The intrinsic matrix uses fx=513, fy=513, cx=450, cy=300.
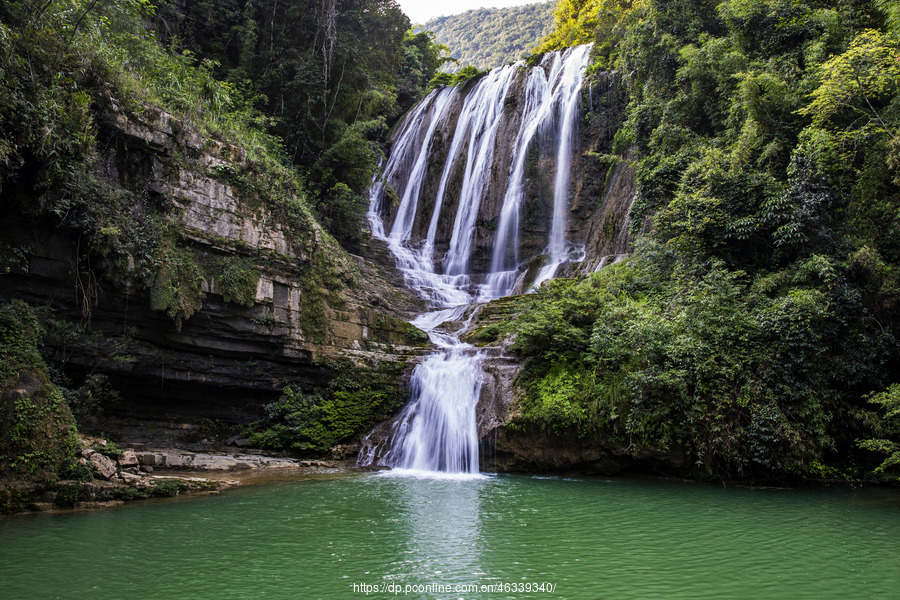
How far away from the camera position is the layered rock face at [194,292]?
32.3 ft

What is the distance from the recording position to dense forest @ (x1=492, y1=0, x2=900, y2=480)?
28.9ft

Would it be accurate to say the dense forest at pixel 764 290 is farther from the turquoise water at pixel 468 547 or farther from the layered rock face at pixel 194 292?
the layered rock face at pixel 194 292

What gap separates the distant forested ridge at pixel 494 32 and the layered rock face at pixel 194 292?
58.5m

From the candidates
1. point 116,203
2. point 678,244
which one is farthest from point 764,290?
point 116,203

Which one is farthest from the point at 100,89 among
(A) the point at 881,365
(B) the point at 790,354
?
(A) the point at 881,365

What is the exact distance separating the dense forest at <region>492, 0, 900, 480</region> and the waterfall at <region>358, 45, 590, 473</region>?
338cm

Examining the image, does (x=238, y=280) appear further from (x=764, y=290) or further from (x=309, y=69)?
(x=764, y=290)

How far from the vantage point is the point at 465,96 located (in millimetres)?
26562

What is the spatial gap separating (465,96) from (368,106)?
362 inches

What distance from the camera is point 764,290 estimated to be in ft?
32.0

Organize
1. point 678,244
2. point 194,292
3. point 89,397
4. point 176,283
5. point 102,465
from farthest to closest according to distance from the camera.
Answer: point 678,244, point 194,292, point 176,283, point 89,397, point 102,465

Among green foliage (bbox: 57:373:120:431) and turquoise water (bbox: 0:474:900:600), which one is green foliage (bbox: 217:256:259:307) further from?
turquoise water (bbox: 0:474:900:600)

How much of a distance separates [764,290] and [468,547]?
7.67 meters

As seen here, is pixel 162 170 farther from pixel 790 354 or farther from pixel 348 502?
pixel 790 354
